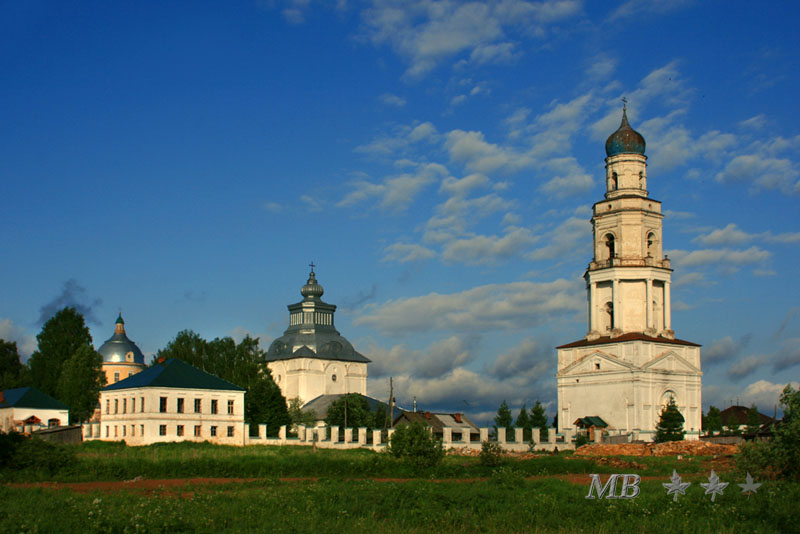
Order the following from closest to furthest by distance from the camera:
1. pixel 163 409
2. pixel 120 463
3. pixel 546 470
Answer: pixel 120 463 < pixel 546 470 < pixel 163 409

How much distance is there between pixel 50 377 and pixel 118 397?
23.4m

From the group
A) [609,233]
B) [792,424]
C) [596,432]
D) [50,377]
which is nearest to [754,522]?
[792,424]

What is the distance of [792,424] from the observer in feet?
75.3

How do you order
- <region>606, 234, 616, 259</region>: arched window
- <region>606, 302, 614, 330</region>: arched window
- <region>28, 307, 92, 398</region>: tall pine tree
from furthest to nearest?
1. <region>28, 307, 92, 398</region>: tall pine tree
2. <region>606, 234, 616, 259</region>: arched window
3. <region>606, 302, 614, 330</region>: arched window

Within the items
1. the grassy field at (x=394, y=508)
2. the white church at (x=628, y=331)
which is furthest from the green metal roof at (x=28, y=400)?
the grassy field at (x=394, y=508)

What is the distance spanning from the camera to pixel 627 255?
6019cm

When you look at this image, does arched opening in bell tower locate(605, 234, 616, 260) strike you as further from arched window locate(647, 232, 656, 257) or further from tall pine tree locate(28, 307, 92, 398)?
tall pine tree locate(28, 307, 92, 398)

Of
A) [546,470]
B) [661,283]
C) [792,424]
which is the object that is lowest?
[546,470]

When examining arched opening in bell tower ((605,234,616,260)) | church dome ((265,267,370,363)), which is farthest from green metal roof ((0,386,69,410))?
arched opening in bell tower ((605,234,616,260))

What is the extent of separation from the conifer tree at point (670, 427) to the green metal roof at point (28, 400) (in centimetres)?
3941

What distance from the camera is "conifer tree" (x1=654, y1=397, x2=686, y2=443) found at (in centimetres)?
5116

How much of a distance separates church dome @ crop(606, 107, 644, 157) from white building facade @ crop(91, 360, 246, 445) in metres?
29.7

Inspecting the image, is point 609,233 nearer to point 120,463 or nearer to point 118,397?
point 118,397

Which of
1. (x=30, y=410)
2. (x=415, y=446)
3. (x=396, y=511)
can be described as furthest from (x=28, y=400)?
(x=396, y=511)
